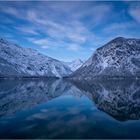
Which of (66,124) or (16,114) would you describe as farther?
(16,114)

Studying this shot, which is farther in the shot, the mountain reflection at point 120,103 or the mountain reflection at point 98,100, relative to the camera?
the mountain reflection at point 98,100

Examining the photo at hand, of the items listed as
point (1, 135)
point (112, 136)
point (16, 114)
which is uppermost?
point (16, 114)

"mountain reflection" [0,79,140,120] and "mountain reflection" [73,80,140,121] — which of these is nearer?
"mountain reflection" [73,80,140,121]

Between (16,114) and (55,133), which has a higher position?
(16,114)

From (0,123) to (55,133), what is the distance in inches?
477

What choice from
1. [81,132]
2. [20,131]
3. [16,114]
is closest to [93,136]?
[81,132]

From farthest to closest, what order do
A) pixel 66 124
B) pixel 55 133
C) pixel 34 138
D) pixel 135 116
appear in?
pixel 135 116 → pixel 66 124 → pixel 55 133 → pixel 34 138

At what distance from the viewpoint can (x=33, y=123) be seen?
34.8m

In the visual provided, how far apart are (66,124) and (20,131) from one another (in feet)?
27.7

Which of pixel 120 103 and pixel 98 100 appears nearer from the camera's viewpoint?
pixel 120 103

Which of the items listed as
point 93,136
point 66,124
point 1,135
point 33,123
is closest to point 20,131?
point 1,135

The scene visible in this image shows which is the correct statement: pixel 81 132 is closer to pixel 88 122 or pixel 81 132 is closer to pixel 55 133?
pixel 55 133

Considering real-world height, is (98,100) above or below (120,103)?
above

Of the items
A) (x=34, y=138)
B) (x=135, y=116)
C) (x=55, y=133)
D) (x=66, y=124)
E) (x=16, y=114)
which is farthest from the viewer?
(x=16, y=114)
